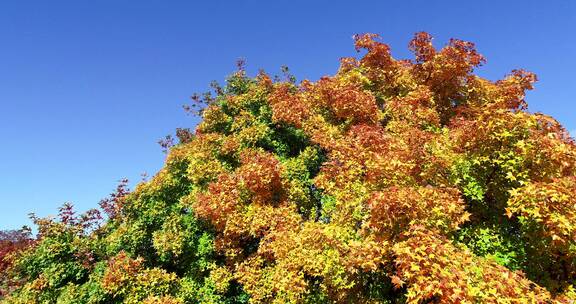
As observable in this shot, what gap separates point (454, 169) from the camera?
36.8 ft

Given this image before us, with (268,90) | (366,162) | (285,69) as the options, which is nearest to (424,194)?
(366,162)

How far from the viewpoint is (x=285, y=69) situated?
21.6 m

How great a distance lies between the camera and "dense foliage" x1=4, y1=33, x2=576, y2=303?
879cm

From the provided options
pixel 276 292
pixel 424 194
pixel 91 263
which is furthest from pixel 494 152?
pixel 91 263

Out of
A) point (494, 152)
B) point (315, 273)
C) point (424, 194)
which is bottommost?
point (315, 273)

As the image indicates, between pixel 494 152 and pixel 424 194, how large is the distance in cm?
253

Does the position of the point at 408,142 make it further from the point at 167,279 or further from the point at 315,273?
the point at 167,279

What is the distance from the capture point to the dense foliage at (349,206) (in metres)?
8.79

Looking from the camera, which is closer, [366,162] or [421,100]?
[366,162]

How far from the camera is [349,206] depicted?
10383 millimetres

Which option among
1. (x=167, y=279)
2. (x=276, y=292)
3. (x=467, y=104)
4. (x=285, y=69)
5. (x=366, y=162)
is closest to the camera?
(x=366, y=162)

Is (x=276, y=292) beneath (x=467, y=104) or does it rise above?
beneath

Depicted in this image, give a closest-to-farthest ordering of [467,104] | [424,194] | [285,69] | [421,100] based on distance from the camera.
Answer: [424,194] < [421,100] < [467,104] < [285,69]

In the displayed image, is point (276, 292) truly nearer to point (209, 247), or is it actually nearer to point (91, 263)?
point (209, 247)
